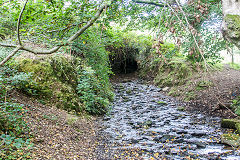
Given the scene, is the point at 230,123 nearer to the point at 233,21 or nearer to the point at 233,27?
the point at 233,27

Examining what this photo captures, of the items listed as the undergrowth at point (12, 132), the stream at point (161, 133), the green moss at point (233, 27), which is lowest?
the stream at point (161, 133)

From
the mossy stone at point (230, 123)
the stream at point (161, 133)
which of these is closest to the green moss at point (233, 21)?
the stream at point (161, 133)

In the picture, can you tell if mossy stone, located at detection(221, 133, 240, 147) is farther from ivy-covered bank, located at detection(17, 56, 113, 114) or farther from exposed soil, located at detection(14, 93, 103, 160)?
ivy-covered bank, located at detection(17, 56, 113, 114)

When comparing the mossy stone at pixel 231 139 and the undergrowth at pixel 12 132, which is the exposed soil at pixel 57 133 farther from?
the mossy stone at pixel 231 139

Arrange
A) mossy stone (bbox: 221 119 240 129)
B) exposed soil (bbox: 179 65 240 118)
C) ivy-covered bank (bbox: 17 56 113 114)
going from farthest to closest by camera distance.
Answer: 1. exposed soil (bbox: 179 65 240 118)
2. ivy-covered bank (bbox: 17 56 113 114)
3. mossy stone (bbox: 221 119 240 129)

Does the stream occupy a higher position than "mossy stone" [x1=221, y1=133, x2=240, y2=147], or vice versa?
"mossy stone" [x1=221, y1=133, x2=240, y2=147]

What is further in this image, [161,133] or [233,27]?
[161,133]

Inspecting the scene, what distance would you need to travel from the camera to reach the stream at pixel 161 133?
4105 millimetres

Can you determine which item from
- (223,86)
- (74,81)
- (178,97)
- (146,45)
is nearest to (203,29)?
(223,86)

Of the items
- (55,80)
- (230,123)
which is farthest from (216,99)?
(55,80)

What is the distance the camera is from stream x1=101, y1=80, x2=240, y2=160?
4.11 meters

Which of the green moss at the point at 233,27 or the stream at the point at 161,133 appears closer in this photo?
the green moss at the point at 233,27

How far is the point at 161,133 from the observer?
17.4 ft

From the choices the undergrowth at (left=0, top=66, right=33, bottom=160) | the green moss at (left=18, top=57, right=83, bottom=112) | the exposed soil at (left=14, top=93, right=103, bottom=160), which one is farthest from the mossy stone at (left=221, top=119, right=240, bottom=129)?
the undergrowth at (left=0, top=66, right=33, bottom=160)
